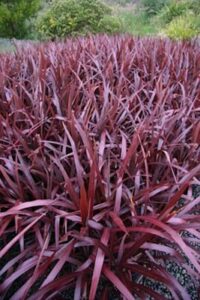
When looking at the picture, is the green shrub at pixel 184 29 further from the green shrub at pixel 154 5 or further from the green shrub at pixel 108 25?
the green shrub at pixel 154 5

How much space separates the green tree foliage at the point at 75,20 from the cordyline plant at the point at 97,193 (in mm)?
7288

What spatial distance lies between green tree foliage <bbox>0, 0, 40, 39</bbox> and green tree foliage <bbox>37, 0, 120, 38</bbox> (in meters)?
0.78

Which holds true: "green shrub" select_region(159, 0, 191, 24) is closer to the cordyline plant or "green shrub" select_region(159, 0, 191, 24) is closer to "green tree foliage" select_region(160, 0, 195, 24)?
"green tree foliage" select_region(160, 0, 195, 24)

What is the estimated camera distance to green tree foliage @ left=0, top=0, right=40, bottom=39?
10914mm

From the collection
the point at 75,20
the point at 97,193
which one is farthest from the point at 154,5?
the point at 97,193

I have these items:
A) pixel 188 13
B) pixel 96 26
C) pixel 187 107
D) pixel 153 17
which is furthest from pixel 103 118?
pixel 153 17

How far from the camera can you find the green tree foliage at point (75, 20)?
10047mm

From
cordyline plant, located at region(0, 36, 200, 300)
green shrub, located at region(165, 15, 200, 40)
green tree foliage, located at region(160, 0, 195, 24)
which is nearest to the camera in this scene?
cordyline plant, located at region(0, 36, 200, 300)

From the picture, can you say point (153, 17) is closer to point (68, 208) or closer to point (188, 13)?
point (188, 13)

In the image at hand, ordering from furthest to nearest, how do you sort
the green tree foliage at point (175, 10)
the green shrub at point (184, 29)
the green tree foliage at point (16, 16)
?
the green tree foliage at point (175, 10) < the green tree foliage at point (16, 16) < the green shrub at point (184, 29)

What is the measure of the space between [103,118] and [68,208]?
0.71 meters

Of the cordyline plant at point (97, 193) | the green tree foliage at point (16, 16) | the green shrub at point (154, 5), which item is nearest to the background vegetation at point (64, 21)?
the green tree foliage at point (16, 16)

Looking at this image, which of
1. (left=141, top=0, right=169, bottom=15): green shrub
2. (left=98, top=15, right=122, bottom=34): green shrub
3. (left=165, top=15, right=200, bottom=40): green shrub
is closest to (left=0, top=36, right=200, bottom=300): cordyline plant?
(left=165, top=15, right=200, bottom=40): green shrub

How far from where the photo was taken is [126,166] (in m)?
1.95
